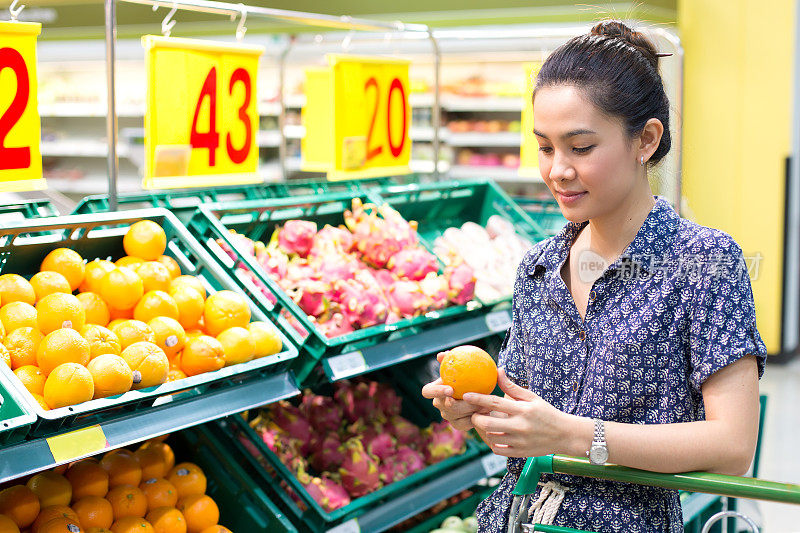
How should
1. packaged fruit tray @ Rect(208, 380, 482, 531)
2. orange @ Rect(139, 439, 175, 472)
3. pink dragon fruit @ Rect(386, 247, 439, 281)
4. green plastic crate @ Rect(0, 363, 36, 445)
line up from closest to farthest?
green plastic crate @ Rect(0, 363, 36, 445) → orange @ Rect(139, 439, 175, 472) → packaged fruit tray @ Rect(208, 380, 482, 531) → pink dragon fruit @ Rect(386, 247, 439, 281)

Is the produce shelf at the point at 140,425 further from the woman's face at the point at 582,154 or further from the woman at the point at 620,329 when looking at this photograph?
the woman's face at the point at 582,154

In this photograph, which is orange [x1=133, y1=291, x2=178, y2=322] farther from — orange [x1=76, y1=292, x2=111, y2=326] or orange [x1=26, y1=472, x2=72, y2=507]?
orange [x1=26, y1=472, x2=72, y2=507]

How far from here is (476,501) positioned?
126 inches

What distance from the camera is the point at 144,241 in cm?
237

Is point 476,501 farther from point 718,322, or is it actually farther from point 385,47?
point 385,47

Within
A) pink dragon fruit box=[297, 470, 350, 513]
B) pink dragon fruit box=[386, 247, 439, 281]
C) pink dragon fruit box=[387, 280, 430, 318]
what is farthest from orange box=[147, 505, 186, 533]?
pink dragon fruit box=[386, 247, 439, 281]

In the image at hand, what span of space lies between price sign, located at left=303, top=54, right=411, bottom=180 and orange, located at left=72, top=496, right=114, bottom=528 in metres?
1.65

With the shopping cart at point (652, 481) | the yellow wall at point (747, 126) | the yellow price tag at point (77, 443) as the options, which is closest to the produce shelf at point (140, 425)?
the yellow price tag at point (77, 443)

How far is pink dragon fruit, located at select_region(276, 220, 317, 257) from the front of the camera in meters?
3.00

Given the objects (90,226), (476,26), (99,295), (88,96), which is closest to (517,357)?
(99,295)

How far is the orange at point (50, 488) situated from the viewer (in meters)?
2.02

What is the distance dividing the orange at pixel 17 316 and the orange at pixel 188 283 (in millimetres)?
402

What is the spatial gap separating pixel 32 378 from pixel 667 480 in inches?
50.7

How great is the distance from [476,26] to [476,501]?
21.8 ft
